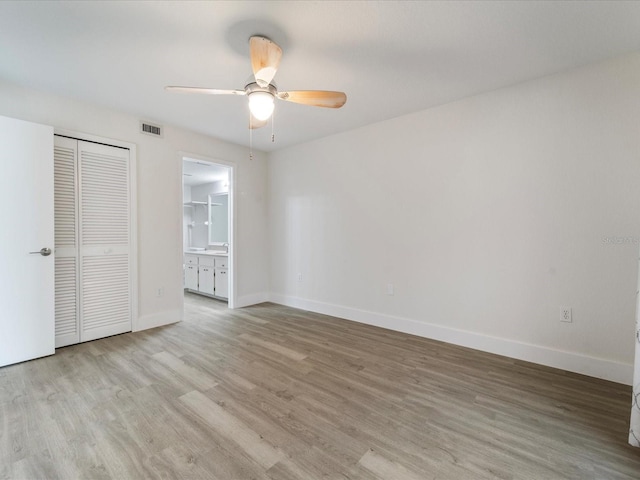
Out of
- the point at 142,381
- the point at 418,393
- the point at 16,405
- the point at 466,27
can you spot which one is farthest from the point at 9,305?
the point at 466,27

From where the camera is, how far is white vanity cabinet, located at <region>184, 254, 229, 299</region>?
481 centimetres

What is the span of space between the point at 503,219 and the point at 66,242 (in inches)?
172

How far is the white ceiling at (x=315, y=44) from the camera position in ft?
5.78

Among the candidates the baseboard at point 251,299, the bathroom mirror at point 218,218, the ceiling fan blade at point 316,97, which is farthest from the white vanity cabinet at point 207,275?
the ceiling fan blade at point 316,97

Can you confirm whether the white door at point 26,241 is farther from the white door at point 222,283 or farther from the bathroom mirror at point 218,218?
the bathroom mirror at point 218,218

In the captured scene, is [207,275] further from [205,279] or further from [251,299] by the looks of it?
[251,299]

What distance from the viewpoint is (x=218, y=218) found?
620 cm

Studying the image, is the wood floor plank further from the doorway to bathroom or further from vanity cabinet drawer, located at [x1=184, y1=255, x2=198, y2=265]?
vanity cabinet drawer, located at [x1=184, y1=255, x2=198, y2=265]

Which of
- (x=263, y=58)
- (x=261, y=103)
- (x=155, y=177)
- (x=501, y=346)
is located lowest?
(x=501, y=346)

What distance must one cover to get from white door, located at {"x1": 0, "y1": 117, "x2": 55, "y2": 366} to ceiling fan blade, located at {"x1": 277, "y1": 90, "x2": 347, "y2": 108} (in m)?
2.39

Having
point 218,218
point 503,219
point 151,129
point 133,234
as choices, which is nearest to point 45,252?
point 133,234

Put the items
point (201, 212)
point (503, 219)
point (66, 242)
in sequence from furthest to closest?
point (201, 212)
point (66, 242)
point (503, 219)

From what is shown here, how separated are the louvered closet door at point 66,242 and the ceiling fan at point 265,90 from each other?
182 centimetres

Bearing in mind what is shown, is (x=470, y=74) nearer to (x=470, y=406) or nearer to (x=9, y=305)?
(x=470, y=406)
